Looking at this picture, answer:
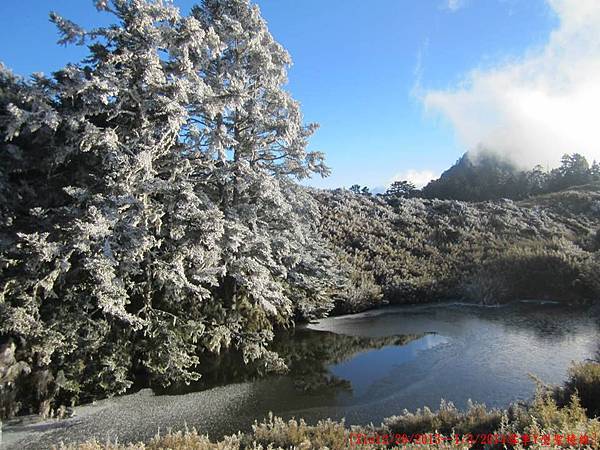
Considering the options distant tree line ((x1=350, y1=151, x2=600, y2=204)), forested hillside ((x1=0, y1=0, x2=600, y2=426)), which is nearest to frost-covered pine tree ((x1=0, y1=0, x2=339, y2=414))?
forested hillside ((x1=0, y1=0, x2=600, y2=426))

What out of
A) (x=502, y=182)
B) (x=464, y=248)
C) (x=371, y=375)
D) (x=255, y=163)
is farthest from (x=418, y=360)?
(x=502, y=182)

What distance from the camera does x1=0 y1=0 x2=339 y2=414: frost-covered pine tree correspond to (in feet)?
27.5

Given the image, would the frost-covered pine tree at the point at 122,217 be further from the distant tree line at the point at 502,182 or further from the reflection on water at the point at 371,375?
the distant tree line at the point at 502,182

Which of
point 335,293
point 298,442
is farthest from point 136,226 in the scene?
point 335,293

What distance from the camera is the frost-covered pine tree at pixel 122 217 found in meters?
8.38

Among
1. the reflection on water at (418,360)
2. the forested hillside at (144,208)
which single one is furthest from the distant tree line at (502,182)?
the forested hillside at (144,208)

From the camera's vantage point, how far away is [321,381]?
34.6ft

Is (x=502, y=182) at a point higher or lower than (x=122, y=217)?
higher

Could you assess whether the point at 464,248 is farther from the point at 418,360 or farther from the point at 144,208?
the point at 144,208

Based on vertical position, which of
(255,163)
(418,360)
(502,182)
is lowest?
(418,360)

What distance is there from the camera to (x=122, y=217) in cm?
920

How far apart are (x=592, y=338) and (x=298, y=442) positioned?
11364mm

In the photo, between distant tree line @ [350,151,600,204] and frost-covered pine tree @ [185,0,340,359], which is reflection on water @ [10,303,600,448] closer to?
frost-covered pine tree @ [185,0,340,359]

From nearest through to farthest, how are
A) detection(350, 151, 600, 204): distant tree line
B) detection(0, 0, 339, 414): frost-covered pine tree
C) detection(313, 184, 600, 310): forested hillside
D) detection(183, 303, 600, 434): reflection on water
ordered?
detection(0, 0, 339, 414): frost-covered pine tree → detection(183, 303, 600, 434): reflection on water → detection(313, 184, 600, 310): forested hillside → detection(350, 151, 600, 204): distant tree line
